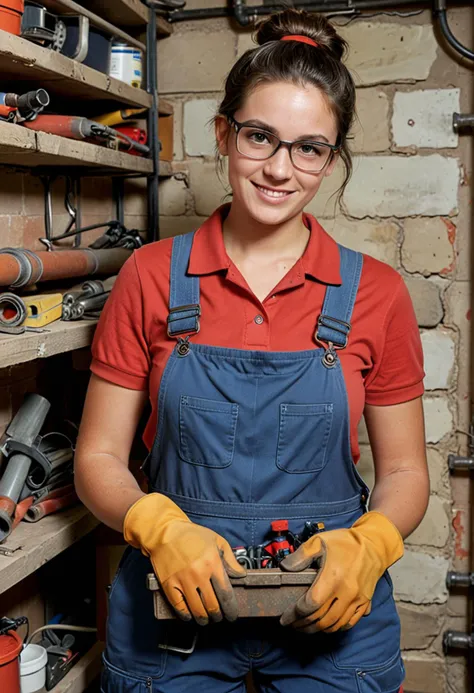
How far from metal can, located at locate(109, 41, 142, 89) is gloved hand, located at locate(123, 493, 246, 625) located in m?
1.22

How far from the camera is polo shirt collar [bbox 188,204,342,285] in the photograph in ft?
4.58

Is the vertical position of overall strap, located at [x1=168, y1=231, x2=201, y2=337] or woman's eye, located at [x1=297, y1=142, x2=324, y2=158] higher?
woman's eye, located at [x1=297, y1=142, x2=324, y2=158]

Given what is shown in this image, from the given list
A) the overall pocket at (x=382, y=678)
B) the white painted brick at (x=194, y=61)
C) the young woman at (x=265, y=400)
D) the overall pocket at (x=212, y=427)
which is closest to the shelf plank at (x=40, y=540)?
the young woman at (x=265, y=400)

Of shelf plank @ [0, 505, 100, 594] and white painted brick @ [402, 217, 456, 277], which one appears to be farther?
white painted brick @ [402, 217, 456, 277]

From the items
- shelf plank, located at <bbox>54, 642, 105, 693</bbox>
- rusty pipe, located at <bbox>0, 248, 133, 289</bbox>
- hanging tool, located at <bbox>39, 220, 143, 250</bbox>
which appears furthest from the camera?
hanging tool, located at <bbox>39, 220, 143, 250</bbox>

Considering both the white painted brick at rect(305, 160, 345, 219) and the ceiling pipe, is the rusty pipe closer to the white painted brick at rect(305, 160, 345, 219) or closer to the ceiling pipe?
the white painted brick at rect(305, 160, 345, 219)

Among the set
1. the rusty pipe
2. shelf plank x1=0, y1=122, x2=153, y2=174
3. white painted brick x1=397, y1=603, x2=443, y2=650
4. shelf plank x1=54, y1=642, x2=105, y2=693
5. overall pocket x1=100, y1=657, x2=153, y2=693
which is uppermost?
shelf plank x1=0, y1=122, x2=153, y2=174

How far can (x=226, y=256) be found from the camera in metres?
1.41

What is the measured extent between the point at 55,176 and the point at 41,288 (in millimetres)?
292

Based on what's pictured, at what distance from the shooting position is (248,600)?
46.2 inches

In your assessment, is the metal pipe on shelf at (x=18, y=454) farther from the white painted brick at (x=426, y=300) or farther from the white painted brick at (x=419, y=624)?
the white painted brick at (x=419, y=624)

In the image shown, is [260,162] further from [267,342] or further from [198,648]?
[198,648]

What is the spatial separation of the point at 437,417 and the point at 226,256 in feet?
3.16

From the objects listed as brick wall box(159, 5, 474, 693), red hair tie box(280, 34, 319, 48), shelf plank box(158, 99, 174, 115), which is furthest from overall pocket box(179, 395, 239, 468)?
shelf plank box(158, 99, 174, 115)
